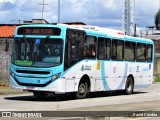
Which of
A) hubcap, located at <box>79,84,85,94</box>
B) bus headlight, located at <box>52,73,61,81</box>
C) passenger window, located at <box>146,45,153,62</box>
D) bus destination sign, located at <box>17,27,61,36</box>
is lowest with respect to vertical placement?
hubcap, located at <box>79,84,85,94</box>

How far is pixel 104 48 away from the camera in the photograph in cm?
2291

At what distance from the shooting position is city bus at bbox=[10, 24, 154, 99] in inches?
774

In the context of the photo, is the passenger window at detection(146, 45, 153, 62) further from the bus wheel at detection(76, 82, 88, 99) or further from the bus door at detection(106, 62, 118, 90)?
the bus wheel at detection(76, 82, 88, 99)

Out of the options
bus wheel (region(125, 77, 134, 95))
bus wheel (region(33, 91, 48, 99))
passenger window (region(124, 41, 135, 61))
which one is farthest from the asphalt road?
passenger window (region(124, 41, 135, 61))

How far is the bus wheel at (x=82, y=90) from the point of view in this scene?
2127 cm

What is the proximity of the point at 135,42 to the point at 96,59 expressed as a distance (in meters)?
4.55

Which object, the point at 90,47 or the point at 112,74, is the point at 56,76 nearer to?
the point at 90,47

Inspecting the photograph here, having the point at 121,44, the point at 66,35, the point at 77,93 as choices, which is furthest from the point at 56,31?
the point at 121,44

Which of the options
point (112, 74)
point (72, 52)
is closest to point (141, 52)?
point (112, 74)

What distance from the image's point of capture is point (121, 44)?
80.7ft

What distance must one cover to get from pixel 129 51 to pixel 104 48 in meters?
2.99

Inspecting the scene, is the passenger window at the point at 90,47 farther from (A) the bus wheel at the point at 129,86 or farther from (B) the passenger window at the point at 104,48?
(A) the bus wheel at the point at 129,86

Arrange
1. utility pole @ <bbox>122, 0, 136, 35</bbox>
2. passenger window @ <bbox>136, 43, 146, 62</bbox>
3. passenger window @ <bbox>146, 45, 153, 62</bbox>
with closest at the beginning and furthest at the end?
passenger window @ <bbox>136, 43, 146, 62</bbox>, passenger window @ <bbox>146, 45, 153, 62</bbox>, utility pole @ <bbox>122, 0, 136, 35</bbox>

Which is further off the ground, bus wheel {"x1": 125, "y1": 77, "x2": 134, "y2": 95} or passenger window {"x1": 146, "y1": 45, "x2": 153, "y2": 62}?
passenger window {"x1": 146, "y1": 45, "x2": 153, "y2": 62}
